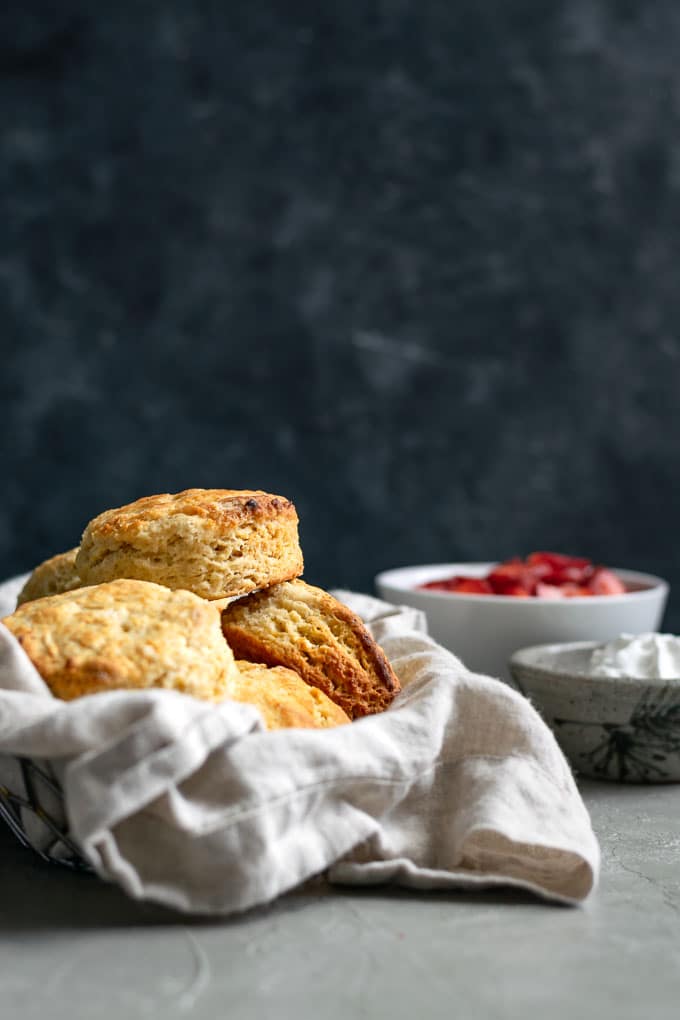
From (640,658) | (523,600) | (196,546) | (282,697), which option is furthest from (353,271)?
(282,697)

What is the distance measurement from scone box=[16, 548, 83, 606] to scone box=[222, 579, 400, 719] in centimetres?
39

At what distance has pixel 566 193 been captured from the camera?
3906 millimetres

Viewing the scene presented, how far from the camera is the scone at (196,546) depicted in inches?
63.2

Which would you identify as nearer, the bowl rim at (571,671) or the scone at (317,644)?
the scone at (317,644)

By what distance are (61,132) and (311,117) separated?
2.72 feet

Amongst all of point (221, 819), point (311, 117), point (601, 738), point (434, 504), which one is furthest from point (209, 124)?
point (221, 819)

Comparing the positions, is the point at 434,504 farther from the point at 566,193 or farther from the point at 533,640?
the point at 533,640

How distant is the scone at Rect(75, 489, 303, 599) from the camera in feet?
5.27

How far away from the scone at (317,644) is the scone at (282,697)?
3 cm

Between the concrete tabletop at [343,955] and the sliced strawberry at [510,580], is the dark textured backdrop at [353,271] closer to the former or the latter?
the sliced strawberry at [510,580]

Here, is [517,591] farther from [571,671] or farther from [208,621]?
[208,621]

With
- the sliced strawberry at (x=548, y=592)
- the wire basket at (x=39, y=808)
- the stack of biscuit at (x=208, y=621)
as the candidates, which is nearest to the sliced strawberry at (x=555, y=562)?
the sliced strawberry at (x=548, y=592)

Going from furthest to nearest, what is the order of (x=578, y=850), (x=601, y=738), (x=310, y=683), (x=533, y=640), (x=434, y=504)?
(x=434, y=504) < (x=533, y=640) < (x=601, y=738) < (x=310, y=683) < (x=578, y=850)

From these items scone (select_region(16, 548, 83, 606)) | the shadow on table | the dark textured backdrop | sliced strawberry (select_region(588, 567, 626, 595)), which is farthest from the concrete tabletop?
the dark textured backdrop
